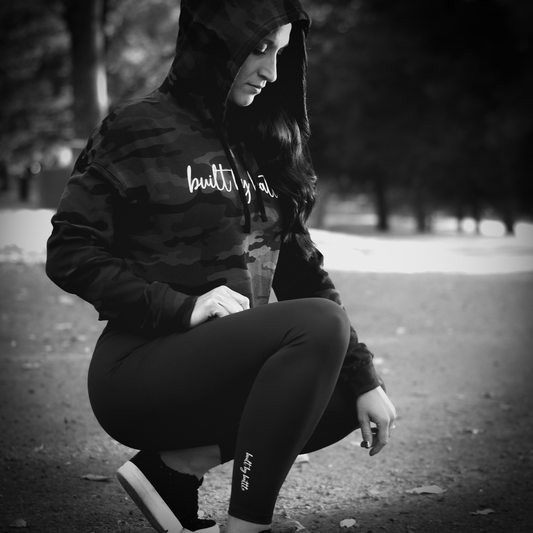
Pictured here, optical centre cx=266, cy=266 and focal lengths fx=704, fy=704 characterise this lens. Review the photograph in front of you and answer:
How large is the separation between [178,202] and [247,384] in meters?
0.56

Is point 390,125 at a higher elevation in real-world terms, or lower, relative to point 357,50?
lower

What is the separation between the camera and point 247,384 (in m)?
1.96

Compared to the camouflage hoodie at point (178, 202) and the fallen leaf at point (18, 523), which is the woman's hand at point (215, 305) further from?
the fallen leaf at point (18, 523)

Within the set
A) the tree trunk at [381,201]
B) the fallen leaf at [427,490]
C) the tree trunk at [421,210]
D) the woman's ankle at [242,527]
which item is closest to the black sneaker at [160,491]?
the woman's ankle at [242,527]

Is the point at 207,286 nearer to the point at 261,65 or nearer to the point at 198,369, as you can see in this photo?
the point at 198,369

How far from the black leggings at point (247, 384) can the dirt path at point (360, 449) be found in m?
0.50

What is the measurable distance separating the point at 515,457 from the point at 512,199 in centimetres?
2421

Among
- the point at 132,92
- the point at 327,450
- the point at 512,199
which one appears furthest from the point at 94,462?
the point at 512,199

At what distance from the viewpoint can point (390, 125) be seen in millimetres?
28078

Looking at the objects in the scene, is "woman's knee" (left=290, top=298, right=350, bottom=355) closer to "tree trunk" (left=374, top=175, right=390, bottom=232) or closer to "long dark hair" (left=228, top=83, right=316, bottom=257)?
"long dark hair" (left=228, top=83, right=316, bottom=257)

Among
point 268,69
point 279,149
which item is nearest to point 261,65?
point 268,69

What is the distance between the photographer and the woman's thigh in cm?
191

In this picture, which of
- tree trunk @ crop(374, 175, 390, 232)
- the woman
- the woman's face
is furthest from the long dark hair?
tree trunk @ crop(374, 175, 390, 232)

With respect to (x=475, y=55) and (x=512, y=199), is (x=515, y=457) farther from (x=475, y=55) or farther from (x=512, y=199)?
(x=512, y=199)
